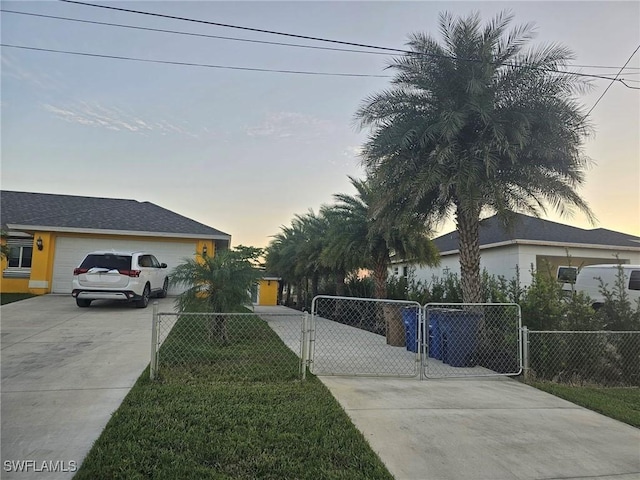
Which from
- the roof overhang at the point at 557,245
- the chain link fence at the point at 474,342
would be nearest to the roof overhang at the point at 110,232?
the chain link fence at the point at 474,342

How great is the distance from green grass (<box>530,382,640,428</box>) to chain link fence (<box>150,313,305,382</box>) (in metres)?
3.62

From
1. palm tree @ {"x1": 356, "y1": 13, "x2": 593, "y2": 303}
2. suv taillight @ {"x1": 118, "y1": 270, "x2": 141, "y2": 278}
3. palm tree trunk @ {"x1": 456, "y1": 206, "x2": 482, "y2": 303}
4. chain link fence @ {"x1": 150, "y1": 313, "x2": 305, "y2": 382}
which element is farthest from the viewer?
suv taillight @ {"x1": 118, "y1": 270, "x2": 141, "y2": 278}

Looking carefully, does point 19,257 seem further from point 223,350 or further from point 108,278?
point 223,350

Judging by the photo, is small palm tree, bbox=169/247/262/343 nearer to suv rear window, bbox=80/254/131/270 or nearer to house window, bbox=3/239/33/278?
suv rear window, bbox=80/254/131/270

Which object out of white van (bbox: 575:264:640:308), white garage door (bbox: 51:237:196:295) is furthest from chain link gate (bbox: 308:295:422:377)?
white garage door (bbox: 51:237:196:295)

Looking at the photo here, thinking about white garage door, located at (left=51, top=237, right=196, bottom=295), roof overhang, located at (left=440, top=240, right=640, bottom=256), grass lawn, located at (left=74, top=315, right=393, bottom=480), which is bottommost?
grass lawn, located at (left=74, top=315, right=393, bottom=480)

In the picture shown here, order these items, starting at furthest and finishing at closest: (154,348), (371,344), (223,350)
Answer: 1. (371,344)
2. (223,350)
3. (154,348)

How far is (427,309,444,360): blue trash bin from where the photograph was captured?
7.49 m

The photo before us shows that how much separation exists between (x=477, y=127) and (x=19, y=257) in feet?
55.3

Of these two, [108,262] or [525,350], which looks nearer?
[525,350]

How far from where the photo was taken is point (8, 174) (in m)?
11.9

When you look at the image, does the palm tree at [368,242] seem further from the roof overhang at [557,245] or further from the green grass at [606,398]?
the roof overhang at [557,245]

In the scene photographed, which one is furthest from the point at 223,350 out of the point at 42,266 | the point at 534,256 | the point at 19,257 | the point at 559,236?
the point at 559,236

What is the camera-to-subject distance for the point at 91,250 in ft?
49.2
